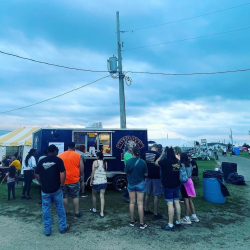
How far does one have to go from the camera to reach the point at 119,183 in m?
7.61

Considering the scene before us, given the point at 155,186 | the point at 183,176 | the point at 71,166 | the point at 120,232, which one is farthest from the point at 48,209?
the point at 183,176

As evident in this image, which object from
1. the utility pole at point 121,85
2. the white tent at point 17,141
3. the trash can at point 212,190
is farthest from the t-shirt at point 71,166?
the white tent at point 17,141

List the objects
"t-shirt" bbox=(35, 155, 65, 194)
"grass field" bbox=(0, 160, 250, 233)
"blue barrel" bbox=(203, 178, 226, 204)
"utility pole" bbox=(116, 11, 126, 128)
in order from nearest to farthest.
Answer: "t-shirt" bbox=(35, 155, 65, 194)
"grass field" bbox=(0, 160, 250, 233)
"blue barrel" bbox=(203, 178, 226, 204)
"utility pole" bbox=(116, 11, 126, 128)

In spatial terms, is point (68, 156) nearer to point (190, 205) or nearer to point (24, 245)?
point (24, 245)

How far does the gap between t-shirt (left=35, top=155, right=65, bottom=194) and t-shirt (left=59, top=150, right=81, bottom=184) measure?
2.19 feet

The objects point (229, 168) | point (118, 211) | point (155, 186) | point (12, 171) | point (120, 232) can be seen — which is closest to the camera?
point (120, 232)

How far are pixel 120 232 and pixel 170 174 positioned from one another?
165 cm

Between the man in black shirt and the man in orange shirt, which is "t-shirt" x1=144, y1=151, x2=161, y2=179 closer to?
the man in black shirt

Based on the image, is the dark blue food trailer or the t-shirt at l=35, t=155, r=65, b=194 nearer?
the t-shirt at l=35, t=155, r=65, b=194

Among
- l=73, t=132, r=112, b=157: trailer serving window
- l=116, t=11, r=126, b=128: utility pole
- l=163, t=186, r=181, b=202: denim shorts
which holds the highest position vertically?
l=116, t=11, r=126, b=128: utility pole

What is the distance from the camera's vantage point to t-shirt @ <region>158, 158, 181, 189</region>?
4.11 m

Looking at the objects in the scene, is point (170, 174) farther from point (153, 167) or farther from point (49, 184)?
point (49, 184)

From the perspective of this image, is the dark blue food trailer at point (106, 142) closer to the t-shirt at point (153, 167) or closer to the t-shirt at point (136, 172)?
the t-shirt at point (153, 167)

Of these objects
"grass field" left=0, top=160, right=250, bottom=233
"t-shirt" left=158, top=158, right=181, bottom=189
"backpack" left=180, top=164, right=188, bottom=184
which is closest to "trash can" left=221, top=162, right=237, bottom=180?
"grass field" left=0, top=160, right=250, bottom=233
